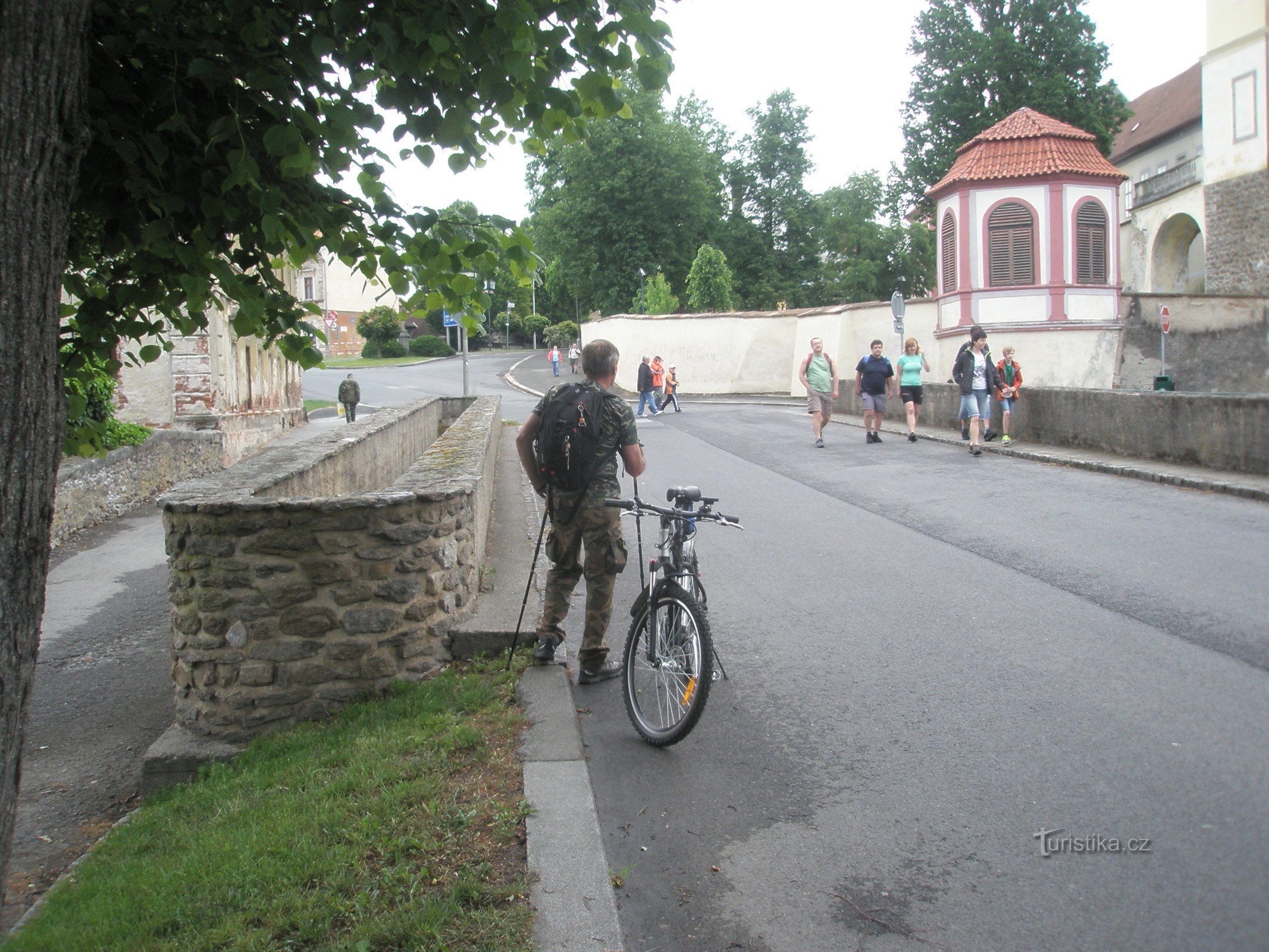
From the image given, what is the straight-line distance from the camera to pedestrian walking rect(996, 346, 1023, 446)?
16984mm

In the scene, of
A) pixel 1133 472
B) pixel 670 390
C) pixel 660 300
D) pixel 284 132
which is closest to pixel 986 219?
pixel 670 390

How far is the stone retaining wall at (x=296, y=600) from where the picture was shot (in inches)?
215

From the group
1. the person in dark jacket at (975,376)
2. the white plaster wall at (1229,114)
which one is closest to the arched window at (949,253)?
the person in dark jacket at (975,376)

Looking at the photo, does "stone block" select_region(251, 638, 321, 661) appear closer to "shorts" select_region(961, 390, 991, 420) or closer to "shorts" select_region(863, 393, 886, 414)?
"shorts" select_region(961, 390, 991, 420)

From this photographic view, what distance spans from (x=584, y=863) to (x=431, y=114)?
10.5 feet

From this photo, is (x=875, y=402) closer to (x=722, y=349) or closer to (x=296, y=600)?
(x=296, y=600)

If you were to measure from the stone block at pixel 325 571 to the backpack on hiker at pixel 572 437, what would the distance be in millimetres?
1174

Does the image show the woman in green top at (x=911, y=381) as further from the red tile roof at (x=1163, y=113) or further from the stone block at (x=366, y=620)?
the red tile roof at (x=1163, y=113)

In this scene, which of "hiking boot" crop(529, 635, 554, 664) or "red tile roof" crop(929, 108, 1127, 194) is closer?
"hiking boot" crop(529, 635, 554, 664)

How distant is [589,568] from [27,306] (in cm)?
353

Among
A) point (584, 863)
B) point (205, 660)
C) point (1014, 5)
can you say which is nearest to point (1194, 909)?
point (584, 863)

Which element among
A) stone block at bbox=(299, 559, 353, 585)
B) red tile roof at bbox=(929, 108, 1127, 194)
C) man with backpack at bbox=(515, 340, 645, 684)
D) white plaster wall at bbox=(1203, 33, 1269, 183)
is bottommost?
stone block at bbox=(299, 559, 353, 585)

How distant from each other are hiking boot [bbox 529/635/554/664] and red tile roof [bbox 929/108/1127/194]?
26694 mm

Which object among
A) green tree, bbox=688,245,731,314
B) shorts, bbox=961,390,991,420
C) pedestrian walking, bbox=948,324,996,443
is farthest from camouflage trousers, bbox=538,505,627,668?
green tree, bbox=688,245,731,314
